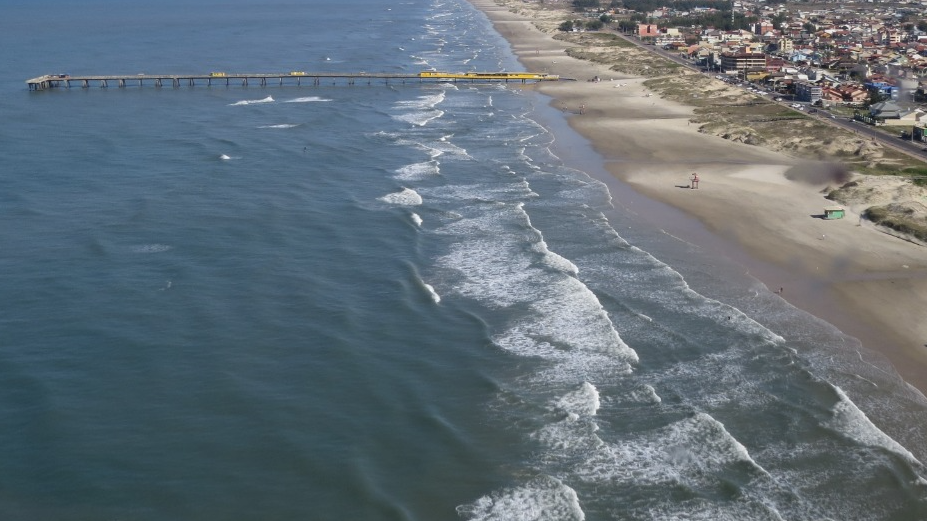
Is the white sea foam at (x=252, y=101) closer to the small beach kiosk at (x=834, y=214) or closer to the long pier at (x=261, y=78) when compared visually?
the long pier at (x=261, y=78)

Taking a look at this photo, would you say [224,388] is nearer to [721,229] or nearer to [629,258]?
[629,258]

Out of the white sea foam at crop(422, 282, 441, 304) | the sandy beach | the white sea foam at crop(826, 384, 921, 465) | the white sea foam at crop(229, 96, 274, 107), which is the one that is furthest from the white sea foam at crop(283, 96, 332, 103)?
the white sea foam at crop(826, 384, 921, 465)

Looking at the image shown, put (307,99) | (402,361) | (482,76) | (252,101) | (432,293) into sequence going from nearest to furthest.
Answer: (402,361) < (432,293) < (252,101) < (307,99) < (482,76)

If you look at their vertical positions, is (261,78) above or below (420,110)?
above

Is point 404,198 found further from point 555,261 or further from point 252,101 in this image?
point 252,101

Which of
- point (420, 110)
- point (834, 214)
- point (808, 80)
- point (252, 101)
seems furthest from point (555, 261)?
point (808, 80)

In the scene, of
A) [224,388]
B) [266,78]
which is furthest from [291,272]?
[266,78]

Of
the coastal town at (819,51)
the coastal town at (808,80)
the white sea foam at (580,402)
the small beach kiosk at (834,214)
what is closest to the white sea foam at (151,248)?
the white sea foam at (580,402)
